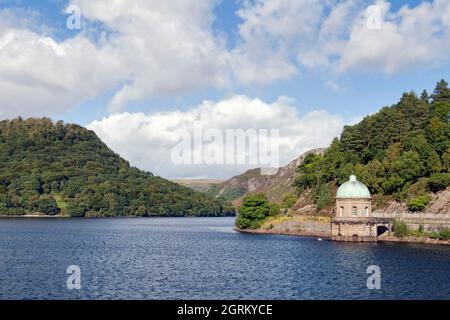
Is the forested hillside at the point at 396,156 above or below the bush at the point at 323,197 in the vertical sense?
above

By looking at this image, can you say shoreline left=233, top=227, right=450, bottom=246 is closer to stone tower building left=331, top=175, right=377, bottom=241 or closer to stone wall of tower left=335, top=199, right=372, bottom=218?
stone tower building left=331, top=175, right=377, bottom=241

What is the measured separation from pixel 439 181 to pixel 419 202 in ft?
24.9

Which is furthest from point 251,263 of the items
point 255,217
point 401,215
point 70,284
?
point 255,217

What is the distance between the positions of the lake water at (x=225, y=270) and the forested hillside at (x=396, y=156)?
3144cm

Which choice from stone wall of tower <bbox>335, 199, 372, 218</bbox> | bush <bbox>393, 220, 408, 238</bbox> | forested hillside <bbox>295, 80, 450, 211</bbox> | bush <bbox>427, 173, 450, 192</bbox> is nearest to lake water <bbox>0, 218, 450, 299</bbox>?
bush <bbox>393, 220, 408, 238</bbox>

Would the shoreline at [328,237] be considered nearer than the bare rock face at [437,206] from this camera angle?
Yes

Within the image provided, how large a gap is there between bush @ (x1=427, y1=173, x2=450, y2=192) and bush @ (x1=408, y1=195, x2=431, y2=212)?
4115 mm

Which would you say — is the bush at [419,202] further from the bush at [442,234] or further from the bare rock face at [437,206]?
the bush at [442,234]

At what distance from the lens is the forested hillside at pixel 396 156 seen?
146250mm

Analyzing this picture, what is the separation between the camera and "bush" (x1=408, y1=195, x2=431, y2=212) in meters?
136

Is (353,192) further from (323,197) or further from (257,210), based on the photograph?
(257,210)

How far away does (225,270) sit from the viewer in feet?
278

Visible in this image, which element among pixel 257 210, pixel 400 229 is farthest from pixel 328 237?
pixel 257 210

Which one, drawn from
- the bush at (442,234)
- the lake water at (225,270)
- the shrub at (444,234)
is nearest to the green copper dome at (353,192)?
the lake water at (225,270)
